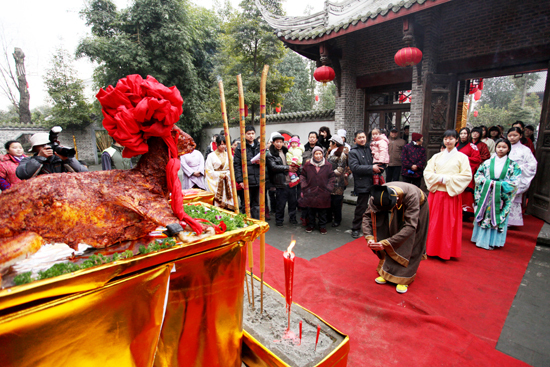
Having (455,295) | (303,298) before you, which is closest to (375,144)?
(455,295)

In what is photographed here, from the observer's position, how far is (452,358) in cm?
192

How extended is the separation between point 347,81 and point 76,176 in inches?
288

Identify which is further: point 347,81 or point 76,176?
point 347,81

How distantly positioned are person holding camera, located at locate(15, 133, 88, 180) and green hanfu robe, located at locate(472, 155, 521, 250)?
4.98 meters

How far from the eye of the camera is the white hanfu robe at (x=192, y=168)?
4.64m

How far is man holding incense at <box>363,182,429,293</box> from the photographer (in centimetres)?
265

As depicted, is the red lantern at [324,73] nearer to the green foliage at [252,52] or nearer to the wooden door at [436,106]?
the wooden door at [436,106]

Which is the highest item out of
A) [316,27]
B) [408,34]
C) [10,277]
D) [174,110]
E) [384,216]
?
[316,27]

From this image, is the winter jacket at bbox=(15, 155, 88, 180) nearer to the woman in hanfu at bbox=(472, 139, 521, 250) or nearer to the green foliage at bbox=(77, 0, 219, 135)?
the woman in hanfu at bbox=(472, 139, 521, 250)

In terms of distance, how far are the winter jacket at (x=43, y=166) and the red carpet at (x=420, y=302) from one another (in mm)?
2237

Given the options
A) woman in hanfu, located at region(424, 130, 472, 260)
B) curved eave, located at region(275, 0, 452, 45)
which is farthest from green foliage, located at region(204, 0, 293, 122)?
woman in hanfu, located at region(424, 130, 472, 260)

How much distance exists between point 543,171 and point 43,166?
23.8 ft

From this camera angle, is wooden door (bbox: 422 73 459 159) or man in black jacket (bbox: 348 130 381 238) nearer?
man in black jacket (bbox: 348 130 381 238)

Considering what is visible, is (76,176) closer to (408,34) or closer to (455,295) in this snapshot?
(455,295)
